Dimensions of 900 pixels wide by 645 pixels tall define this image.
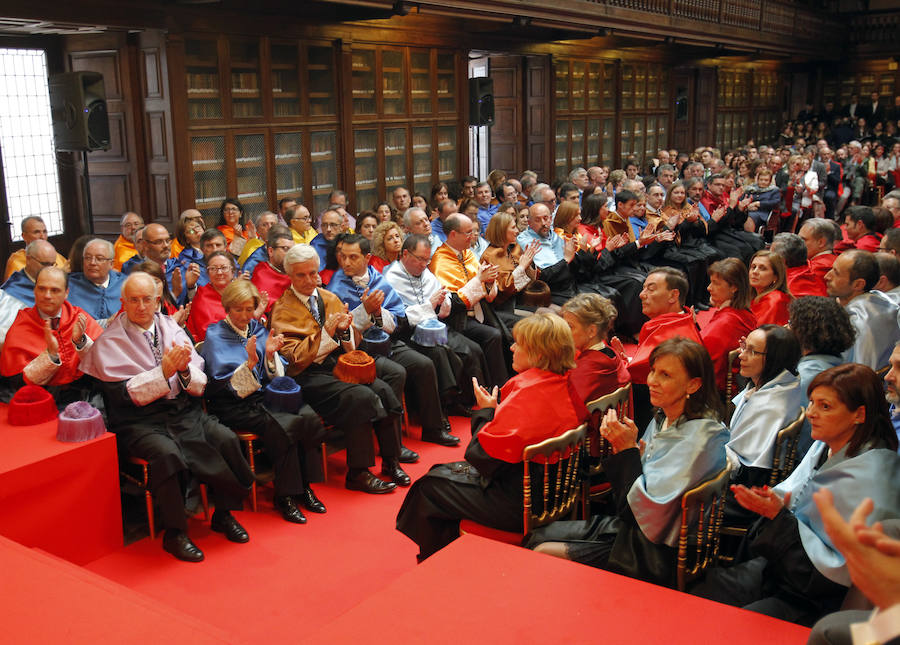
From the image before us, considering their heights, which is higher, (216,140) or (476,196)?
(216,140)

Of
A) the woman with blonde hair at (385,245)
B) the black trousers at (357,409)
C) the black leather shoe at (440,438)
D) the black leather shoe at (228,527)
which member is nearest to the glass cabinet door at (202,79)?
the woman with blonde hair at (385,245)

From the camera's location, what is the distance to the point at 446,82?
11852 mm

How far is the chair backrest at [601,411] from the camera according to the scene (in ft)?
13.4

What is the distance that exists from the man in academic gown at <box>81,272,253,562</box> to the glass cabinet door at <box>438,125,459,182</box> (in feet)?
25.2

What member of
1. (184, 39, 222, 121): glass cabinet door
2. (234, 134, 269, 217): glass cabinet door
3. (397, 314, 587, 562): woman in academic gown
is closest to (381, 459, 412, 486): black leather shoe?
(397, 314, 587, 562): woman in academic gown

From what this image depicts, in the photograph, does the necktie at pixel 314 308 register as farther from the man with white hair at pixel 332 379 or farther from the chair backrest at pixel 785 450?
the chair backrest at pixel 785 450

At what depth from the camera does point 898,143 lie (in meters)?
17.5

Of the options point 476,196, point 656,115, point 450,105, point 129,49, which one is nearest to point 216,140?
point 129,49

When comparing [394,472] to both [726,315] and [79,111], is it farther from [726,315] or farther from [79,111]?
[79,111]

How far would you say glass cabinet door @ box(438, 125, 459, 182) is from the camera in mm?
11945

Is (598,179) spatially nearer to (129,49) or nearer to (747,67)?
(129,49)

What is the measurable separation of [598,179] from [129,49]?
662 cm

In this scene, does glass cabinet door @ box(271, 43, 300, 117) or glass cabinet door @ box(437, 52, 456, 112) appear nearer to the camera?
glass cabinet door @ box(271, 43, 300, 117)

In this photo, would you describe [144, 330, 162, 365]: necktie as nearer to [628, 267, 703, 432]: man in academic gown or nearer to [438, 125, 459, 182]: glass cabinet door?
[628, 267, 703, 432]: man in academic gown
